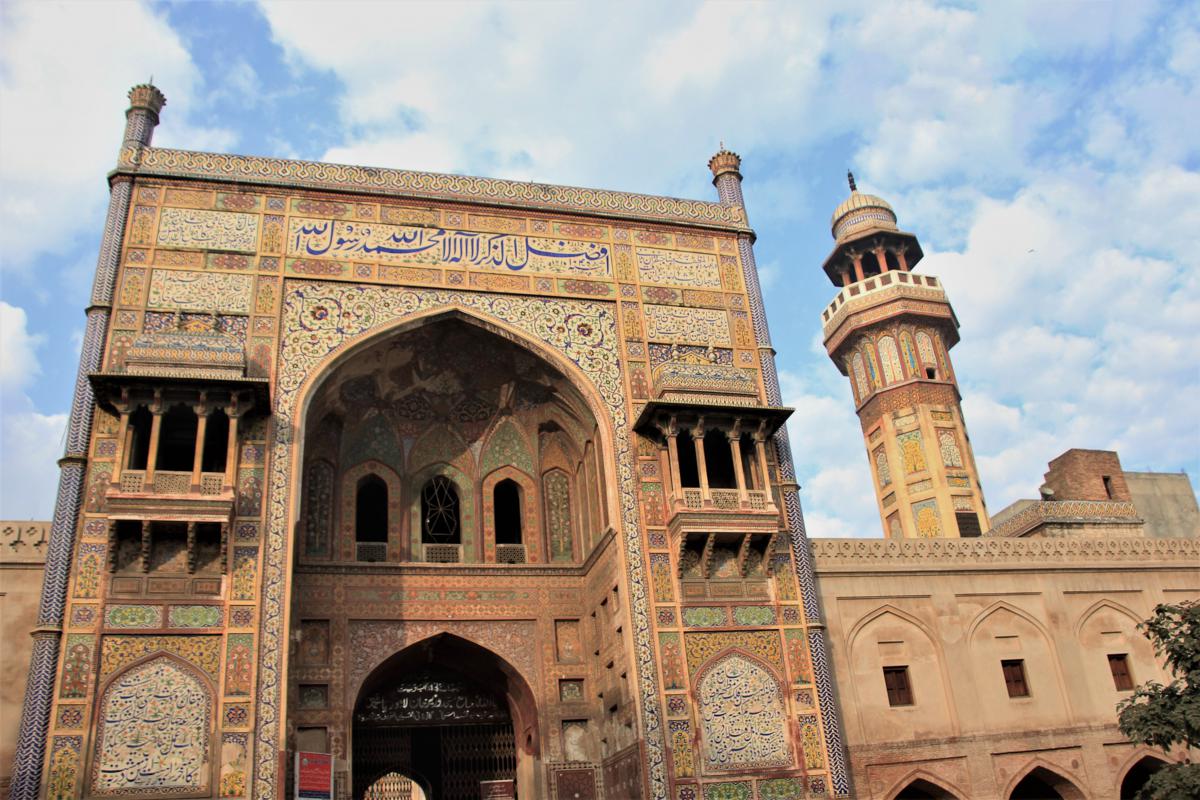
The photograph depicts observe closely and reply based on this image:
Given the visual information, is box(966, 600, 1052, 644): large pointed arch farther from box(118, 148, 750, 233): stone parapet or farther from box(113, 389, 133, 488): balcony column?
box(113, 389, 133, 488): balcony column

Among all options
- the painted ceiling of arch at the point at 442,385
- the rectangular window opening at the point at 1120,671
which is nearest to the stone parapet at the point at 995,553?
the rectangular window opening at the point at 1120,671

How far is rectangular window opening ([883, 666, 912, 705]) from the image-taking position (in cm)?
1608

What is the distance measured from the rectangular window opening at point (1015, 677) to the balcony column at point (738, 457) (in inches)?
217

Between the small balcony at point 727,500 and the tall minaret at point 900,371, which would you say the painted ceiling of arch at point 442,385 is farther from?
the tall minaret at point 900,371

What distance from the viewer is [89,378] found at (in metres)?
13.3

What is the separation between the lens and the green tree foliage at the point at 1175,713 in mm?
13633

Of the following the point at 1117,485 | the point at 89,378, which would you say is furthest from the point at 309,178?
the point at 1117,485

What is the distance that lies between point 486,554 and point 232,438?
4951 millimetres

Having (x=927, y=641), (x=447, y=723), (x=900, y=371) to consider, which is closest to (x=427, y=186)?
(x=447, y=723)

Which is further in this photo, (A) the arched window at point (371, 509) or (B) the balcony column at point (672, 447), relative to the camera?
(A) the arched window at point (371, 509)

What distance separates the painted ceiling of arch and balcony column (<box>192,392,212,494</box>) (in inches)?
86.8

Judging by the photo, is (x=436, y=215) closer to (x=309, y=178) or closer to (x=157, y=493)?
(x=309, y=178)

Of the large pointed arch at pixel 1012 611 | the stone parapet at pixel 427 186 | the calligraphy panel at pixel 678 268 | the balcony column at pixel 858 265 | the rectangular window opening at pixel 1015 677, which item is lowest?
the rectangular window opening at pixel 1015 677

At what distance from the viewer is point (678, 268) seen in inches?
693
